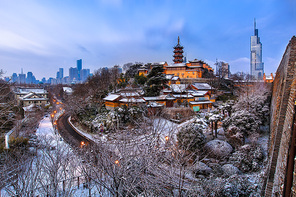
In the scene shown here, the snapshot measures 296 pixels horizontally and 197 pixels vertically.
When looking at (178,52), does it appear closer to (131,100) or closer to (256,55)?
(131,100)

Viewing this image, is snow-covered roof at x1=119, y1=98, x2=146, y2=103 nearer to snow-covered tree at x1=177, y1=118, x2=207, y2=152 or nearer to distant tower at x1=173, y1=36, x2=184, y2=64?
snow-covered tree at x1=177, y1=118, x2=207, y2=152

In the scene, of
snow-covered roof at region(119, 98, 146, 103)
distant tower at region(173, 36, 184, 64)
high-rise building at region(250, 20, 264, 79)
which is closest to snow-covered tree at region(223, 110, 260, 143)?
snow-covered roof at region(119, 98, 146, 103)

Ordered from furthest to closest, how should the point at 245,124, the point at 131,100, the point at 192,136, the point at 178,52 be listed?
the point at 178,52 → the point at 131,100 → the point at 245,124 → the point at 192,136

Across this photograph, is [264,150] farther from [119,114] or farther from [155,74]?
[155,74]

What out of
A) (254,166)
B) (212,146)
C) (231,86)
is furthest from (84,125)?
(231,86)

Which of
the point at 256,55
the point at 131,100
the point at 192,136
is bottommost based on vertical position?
the point at 192,136

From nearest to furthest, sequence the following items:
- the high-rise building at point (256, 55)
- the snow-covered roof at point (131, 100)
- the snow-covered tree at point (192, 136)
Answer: the snow-covered tree at point (192, 136)
the snow-covered roof at point (131, 100)
the high-rise building at point (256, 55)

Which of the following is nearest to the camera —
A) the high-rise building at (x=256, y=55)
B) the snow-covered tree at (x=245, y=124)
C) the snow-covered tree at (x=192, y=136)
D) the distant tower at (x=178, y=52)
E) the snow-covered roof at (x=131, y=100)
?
the snow-covered tree at (x=192, y=136)

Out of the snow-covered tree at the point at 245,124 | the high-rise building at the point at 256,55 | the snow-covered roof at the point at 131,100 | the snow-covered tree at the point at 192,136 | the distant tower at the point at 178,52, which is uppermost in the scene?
the high-rise building at the point at 256,55

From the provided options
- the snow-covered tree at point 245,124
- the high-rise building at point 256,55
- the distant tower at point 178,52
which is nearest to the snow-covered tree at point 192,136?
the snow-covered tree at point 245,124

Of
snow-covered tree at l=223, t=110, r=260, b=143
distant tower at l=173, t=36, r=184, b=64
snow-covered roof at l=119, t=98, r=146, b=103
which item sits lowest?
snow-covered tree at l=223, t=110, r=260, b=143

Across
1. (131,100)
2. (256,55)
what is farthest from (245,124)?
(256,55)

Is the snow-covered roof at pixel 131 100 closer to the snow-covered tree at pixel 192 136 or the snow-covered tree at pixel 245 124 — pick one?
the snow-covered tree at pixel 192 136

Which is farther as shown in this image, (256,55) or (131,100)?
(256,55)
